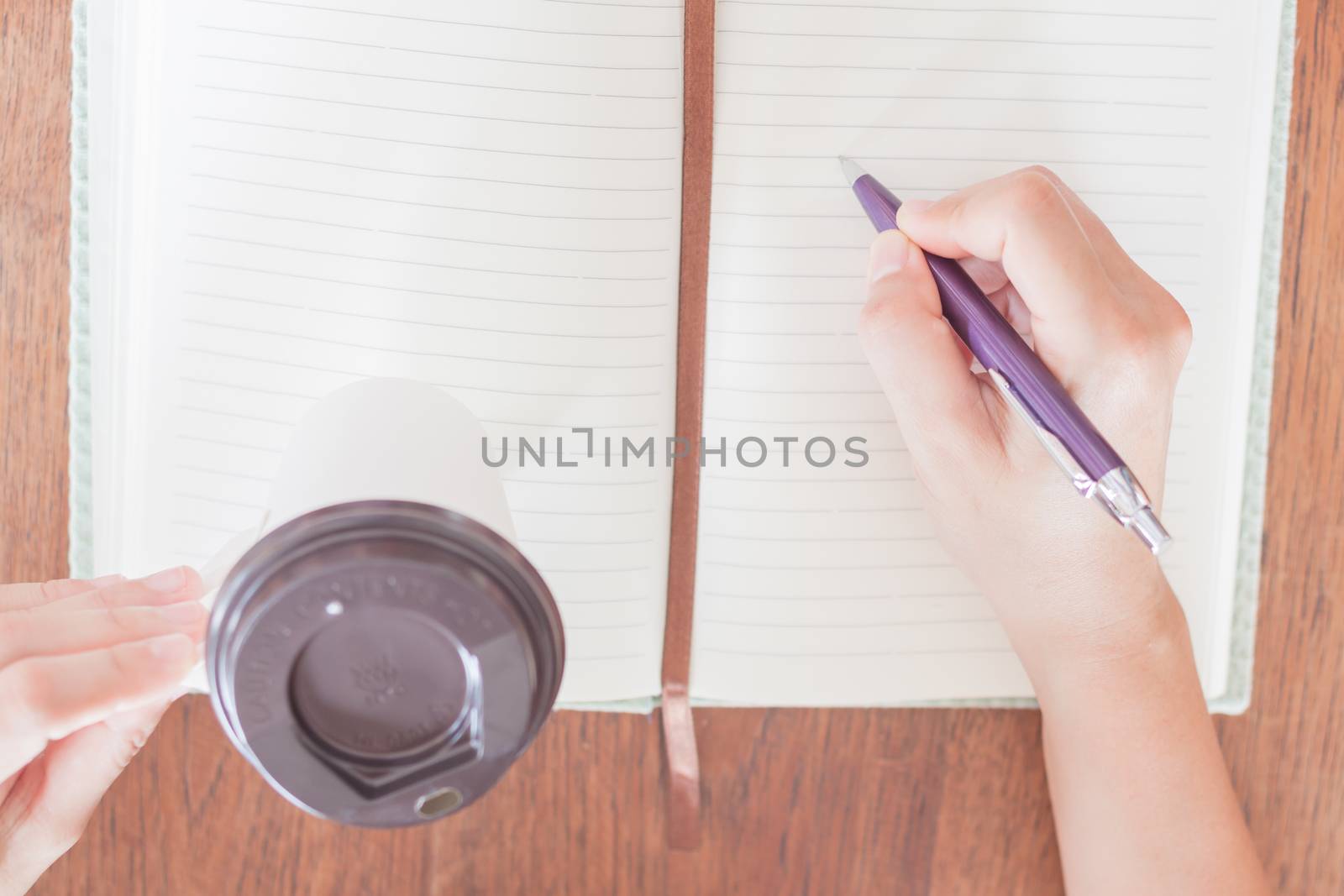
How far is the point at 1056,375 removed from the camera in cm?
52

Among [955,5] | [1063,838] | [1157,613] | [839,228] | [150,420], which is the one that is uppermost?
[955,5]

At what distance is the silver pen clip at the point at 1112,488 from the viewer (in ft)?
1.45

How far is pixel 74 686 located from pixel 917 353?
0.44m

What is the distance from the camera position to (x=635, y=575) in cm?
62

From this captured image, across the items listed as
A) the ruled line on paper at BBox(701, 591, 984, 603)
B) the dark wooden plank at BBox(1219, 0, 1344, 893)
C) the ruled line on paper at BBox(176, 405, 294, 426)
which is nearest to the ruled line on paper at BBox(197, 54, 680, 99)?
the ruled line on paper at BBox(176, 405, 294, 426)

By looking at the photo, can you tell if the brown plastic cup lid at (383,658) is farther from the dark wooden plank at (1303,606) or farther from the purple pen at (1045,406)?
the dark wooden plank at (1303,606)

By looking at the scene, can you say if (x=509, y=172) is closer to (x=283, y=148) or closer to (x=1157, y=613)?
(x=283, y=148)

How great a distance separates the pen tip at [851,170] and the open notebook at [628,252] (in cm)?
1

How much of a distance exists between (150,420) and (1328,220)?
81cm

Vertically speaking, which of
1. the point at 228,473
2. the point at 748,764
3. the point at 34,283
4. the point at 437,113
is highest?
the point at 437,113

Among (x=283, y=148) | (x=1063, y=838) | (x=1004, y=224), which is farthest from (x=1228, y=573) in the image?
(x=283, y=148)

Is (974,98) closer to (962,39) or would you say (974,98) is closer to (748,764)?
(962,39)

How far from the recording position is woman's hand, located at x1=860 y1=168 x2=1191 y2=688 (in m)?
0.50

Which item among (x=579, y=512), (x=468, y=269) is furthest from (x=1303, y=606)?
(x=468, y=269)
